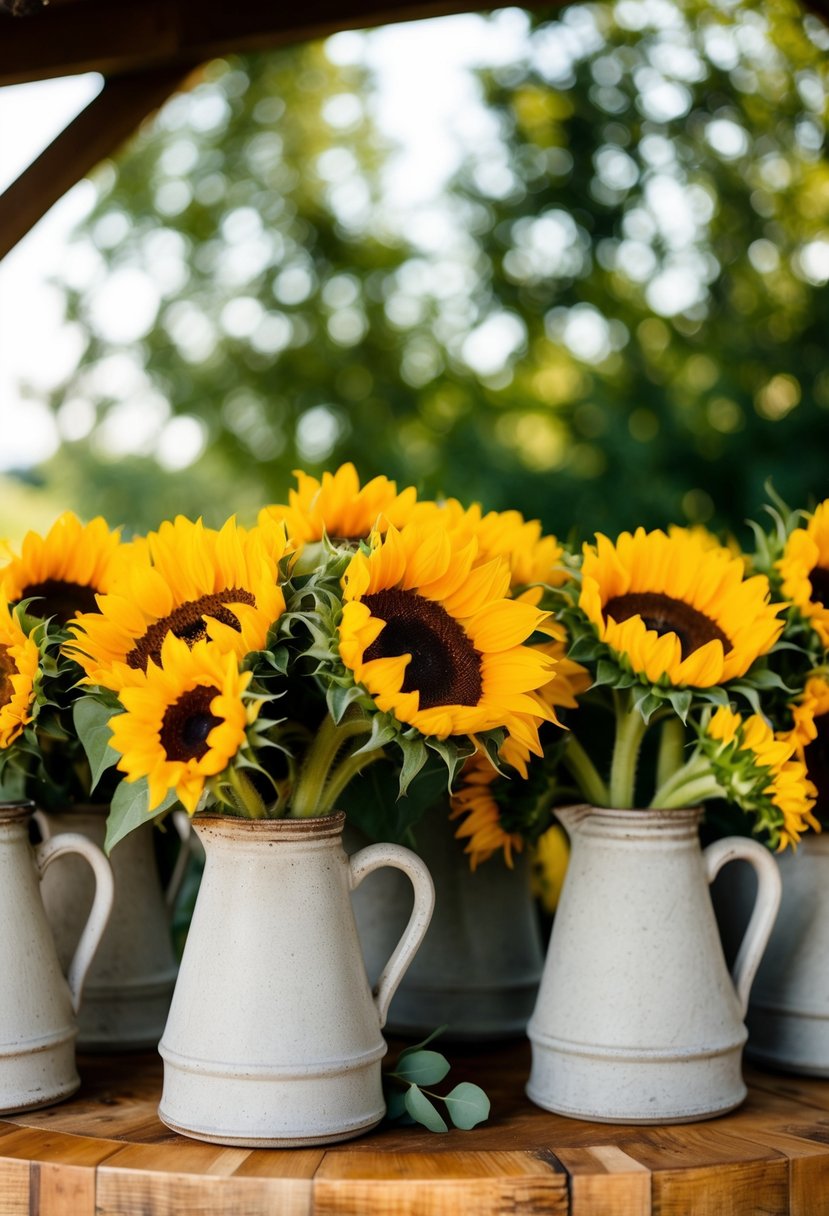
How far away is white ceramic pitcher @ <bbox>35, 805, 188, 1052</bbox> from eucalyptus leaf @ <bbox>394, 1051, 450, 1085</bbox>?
235 millimetres

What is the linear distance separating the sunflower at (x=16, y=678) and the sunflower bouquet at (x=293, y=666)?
2cm

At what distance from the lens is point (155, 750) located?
699 millimetres

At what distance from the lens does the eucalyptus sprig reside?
31.0 inches

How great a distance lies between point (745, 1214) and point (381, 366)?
4.41 metres

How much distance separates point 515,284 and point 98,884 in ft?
12.5

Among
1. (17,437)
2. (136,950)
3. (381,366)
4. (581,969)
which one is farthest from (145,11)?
(17,437)

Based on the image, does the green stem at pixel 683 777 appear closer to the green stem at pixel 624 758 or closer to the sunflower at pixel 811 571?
the green stem at pixel 624 758

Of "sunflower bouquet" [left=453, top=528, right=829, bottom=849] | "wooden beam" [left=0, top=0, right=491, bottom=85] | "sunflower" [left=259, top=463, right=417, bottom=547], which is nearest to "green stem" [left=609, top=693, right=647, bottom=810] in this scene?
"sunflower bouquet" [left=453, top=528, right=829, bottom=849]

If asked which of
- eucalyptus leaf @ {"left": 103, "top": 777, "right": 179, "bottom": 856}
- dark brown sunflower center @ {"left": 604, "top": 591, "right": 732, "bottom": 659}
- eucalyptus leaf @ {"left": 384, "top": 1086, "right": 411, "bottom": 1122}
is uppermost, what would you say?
dark brown sunflower center @ {"left": 604, "top": 591, "right": 732, "bottom": 659}

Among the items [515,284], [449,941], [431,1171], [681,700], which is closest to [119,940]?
[449,941]

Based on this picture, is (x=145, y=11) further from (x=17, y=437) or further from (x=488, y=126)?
(x=17, y=437)

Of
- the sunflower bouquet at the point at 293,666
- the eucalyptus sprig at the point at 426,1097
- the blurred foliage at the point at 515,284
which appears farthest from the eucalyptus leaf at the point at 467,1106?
the blurred foliage at the point at 515,284

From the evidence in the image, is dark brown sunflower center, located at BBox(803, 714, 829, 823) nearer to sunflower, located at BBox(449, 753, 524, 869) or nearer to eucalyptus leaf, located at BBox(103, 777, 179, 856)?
sunflower, located at BBox(449, 753, 524, 869)

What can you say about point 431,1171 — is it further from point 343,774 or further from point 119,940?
point 119,940
